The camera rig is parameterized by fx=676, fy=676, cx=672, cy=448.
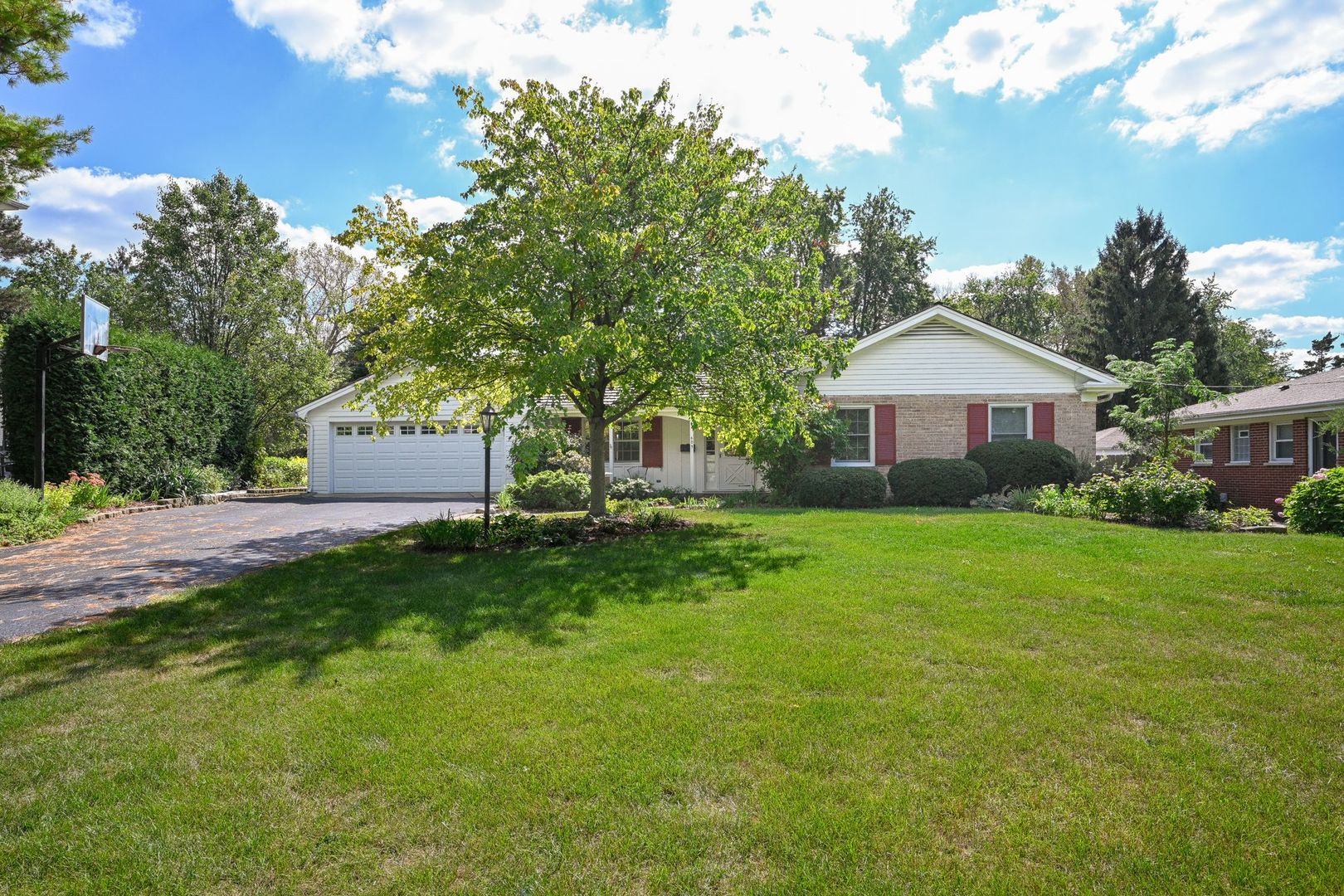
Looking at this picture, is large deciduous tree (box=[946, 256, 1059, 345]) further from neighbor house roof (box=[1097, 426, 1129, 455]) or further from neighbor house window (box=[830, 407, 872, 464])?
neighbor house window (box=[830, 407, 872, 464])

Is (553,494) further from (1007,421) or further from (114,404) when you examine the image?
(1007,421)

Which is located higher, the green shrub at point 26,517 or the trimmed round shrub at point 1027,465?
the trimmed round shrub at point 1027,465

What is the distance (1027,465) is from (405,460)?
16.9 metres

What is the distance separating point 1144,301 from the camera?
2973 centimetres

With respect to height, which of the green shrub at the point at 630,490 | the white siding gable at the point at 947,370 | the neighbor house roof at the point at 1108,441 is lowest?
the green shrub at the point at 630,490

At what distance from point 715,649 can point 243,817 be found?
278 centimetres

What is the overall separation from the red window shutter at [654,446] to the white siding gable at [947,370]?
518 cm

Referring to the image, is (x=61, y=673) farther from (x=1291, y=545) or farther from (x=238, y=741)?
→ (x=1291, y=545)

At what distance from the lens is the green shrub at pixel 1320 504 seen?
10.0m

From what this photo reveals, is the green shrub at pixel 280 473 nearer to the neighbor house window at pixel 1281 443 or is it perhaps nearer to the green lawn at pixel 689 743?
the green lawn at pixel 689 743

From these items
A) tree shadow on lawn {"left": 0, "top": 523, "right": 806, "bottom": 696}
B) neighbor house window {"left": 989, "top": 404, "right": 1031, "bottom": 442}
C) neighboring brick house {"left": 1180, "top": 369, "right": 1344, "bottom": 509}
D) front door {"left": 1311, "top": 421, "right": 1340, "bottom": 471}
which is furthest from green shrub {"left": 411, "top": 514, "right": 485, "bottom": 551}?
front door {"left": 1311, "top": 421, "right": 1340, "bottom": 471}

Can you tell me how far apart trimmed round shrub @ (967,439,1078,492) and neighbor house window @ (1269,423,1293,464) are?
5.13 meters

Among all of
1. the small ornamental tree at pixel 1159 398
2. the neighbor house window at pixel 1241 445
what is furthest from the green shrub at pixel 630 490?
the neighbor house window at pixel 1241 445

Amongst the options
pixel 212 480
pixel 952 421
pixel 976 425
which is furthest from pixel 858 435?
pixel 212 480
